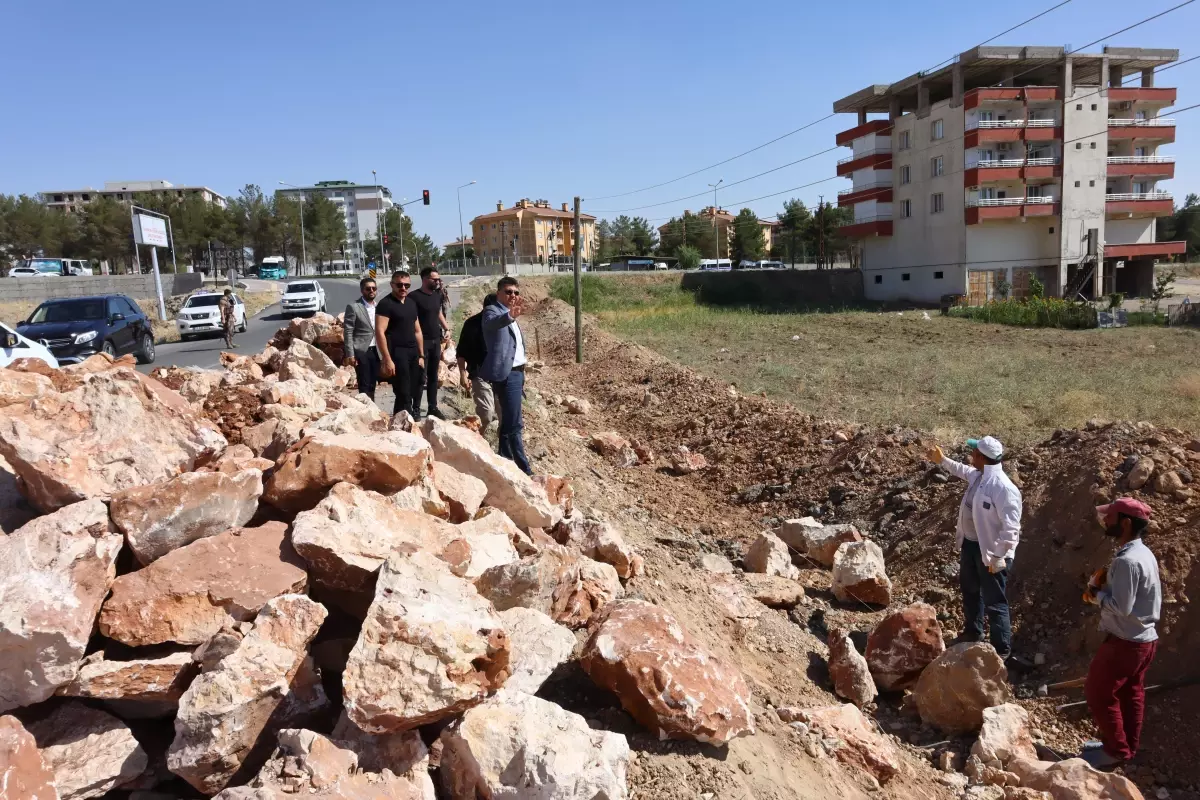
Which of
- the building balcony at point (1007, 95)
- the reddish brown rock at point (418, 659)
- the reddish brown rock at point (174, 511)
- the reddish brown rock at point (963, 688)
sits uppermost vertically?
the building balcony at point (1007, 95)

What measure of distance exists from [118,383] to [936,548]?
6.87m

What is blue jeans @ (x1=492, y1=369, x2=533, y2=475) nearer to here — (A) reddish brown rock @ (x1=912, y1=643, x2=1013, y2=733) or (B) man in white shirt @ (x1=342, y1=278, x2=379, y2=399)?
(B) man in white shirt @ (x1=342, y1=278, x2=379, y2=399)

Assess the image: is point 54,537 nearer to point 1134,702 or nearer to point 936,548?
point 1134,702

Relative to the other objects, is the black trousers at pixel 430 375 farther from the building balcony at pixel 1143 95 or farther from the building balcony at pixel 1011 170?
the building balcony at pixel 1143 95

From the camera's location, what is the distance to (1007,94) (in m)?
42.3

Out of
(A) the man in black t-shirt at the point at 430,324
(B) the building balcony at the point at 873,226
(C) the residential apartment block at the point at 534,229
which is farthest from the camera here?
(C) the residential apartment block at the point at 534,229

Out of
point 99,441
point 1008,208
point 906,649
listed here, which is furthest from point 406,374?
point 1008,208

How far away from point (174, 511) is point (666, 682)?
2376mm

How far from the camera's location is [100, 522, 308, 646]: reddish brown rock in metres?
3.26

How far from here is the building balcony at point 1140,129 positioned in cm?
4516

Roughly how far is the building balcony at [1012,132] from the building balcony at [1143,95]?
4716 mm

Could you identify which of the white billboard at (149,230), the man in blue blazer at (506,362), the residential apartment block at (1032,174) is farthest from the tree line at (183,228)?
the man in blue blazer at (506,362)

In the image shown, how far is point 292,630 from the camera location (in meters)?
3.20

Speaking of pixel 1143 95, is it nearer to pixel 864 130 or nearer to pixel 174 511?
pixel 864 130
